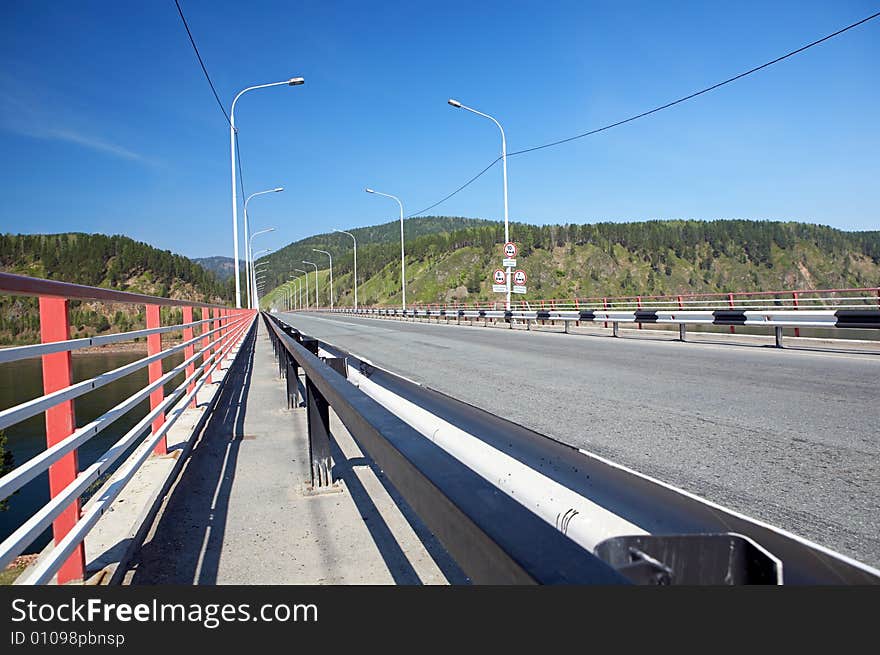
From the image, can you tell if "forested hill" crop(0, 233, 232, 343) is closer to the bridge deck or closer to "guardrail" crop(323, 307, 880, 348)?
"guardrail" crop(323, 307, 880, 348)

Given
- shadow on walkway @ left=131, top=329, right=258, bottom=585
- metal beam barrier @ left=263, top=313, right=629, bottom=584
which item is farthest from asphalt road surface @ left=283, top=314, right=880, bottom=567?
shadow on walkway @ left=131, top=329, right=258, bottom=585

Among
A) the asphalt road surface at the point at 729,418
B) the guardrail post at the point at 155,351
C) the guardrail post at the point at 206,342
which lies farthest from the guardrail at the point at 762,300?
the guardrail post at the point at 155,351

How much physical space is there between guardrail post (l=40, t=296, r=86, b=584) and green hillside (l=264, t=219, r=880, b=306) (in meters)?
120

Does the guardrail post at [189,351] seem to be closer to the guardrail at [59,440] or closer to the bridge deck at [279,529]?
the bridge deck at [279,529]

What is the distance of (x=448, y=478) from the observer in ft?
4.47

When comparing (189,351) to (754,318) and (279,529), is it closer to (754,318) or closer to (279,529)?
(279,529)

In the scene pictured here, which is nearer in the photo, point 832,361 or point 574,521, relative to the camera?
point 574,521

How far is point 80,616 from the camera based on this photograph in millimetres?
1402

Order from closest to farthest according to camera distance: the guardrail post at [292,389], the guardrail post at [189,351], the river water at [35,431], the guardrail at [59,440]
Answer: the guardrail at [59,440] → the guardrail post at [189,351] → the guardrail post at [292,389] → the river water at [35,431]

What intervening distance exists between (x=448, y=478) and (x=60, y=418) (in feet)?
6.55

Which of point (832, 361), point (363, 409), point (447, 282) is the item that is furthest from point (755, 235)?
point (363, 409)

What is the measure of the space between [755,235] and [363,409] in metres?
163

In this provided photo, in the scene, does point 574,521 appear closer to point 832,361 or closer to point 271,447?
point 271,447

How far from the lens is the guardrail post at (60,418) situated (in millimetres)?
2434
